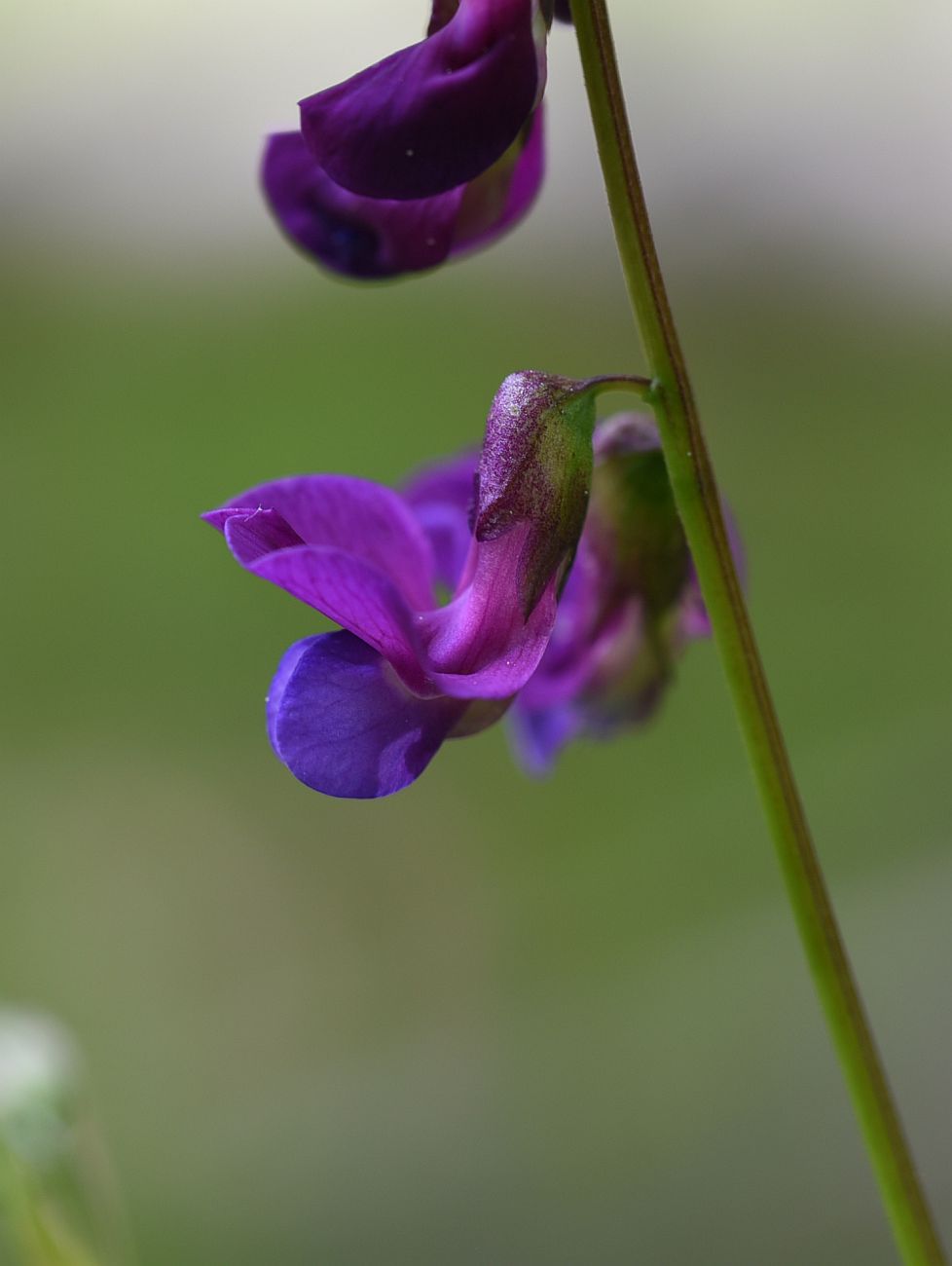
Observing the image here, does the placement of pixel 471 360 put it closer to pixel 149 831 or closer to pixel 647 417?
pixel 149 831

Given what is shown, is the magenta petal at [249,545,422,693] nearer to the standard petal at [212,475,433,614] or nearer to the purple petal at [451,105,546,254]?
the standard petal at [212,475,433,614]

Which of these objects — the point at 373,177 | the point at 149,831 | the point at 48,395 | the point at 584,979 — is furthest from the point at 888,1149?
the point at 48,395

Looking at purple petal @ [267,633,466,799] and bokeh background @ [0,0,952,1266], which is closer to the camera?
purple petal @ [267,633,466,799]

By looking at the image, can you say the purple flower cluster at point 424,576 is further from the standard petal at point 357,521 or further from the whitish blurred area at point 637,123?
the whitish blurred area at point 637,123

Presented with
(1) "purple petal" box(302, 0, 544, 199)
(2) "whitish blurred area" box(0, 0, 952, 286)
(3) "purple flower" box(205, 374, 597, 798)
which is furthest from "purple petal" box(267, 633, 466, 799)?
(2) "whitish blurred area" box(0, 0, 952, 286)

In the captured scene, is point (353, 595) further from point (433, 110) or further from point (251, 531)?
point (433, 110)

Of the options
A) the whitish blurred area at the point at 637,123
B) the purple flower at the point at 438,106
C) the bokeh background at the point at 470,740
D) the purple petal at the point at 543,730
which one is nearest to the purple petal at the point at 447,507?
the purple petal at the point at 543,730
